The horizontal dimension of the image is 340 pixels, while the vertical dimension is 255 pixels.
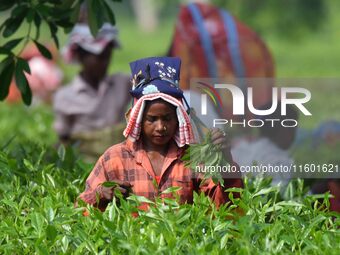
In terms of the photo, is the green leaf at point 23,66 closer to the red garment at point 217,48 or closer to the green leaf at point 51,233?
the green leaf at point 51,233

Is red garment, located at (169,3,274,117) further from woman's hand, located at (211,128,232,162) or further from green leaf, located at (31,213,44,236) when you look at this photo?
green leaf, located at (31,213,44,236)

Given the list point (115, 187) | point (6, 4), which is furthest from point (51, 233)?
Result: point (6, 4)

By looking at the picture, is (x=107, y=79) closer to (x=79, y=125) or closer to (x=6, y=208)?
(x=79, y=125)

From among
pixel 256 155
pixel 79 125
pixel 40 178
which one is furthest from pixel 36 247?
pixel 79 125

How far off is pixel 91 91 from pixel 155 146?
491 centimetres

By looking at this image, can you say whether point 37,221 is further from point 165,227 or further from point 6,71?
point 6,71

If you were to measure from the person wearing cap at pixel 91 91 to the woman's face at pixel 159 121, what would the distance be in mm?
4489

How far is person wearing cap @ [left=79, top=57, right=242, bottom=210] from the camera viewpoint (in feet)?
17.8

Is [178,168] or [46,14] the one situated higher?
[46,14]

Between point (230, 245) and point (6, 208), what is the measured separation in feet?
3.99

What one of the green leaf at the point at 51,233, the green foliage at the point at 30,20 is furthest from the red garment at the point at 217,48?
the green leaf at the point at 51,233

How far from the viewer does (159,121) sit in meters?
5.43

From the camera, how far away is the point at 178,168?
18.0ft

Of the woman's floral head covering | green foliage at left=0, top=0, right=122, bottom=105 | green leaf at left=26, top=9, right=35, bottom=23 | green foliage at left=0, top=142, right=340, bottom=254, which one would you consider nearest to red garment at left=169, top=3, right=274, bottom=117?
green foliage at left=0, top=0, right=122, bottom=105
